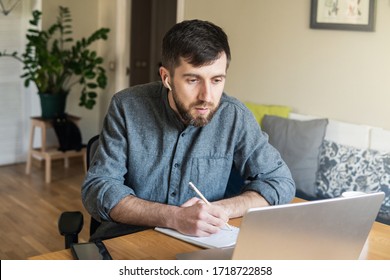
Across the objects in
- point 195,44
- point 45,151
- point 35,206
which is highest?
point 195,44

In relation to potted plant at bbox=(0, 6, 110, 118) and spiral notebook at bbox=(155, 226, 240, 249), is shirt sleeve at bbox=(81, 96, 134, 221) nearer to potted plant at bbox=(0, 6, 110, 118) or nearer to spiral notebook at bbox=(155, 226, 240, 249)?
spiral notebook at bbox=(155, 226, 240, 249)

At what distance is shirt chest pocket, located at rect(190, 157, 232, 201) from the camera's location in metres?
2.10

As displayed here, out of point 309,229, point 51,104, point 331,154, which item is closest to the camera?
point 309,229

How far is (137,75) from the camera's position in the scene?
6176 mm

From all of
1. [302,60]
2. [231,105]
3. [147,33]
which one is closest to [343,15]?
[302,60]

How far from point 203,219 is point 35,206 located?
3.04 meters

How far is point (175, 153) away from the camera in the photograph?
6.82 feet

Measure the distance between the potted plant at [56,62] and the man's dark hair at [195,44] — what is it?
3.40 metres

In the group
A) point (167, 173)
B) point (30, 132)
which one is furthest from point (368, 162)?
point (30, 132)

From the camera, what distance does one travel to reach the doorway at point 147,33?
6074mm

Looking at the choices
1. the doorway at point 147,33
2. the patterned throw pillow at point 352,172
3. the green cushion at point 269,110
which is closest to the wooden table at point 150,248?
the patterned throw pillow at point 352,172

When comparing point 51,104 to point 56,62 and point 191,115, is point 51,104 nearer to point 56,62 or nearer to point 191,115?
point 56,62

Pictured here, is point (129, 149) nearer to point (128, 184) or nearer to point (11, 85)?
point (128, 184)

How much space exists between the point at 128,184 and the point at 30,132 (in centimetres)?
359
